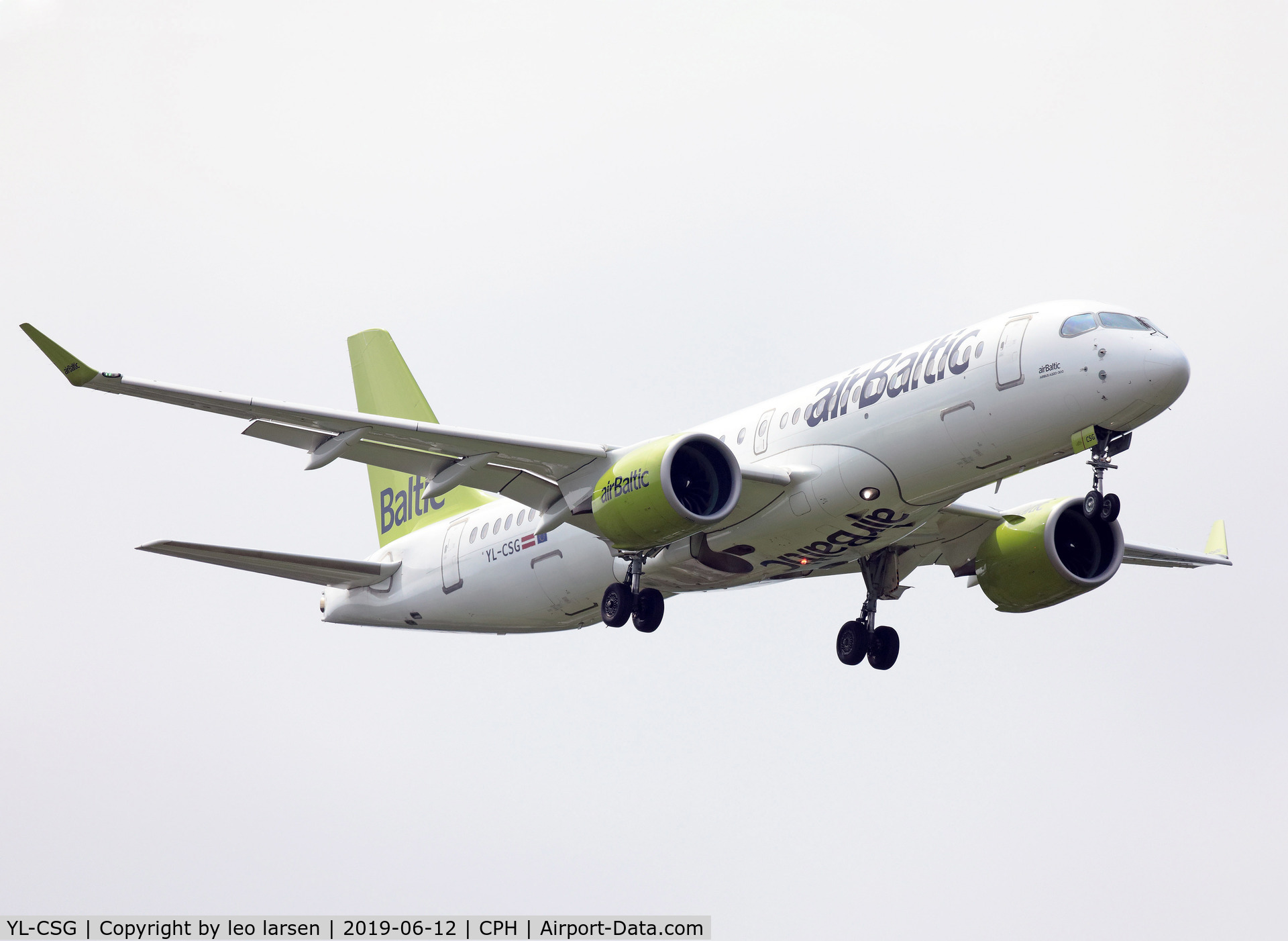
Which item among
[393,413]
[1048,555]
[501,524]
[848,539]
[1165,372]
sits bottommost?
[848,539]

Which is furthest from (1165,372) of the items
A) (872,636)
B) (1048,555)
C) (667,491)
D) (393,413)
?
(393,413)

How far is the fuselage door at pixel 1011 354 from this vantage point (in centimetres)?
2492

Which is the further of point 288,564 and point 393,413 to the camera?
point 393,413

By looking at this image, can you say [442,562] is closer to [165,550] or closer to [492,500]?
[492,500]

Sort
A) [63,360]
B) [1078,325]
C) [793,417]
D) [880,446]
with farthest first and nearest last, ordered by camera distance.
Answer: [793,417]
[880,446]
[1078,325]
[63,360]

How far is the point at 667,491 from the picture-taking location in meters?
26.4

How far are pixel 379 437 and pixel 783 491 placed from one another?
6.79 m

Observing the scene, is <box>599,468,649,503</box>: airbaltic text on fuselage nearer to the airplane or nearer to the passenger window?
the airplane

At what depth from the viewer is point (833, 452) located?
26.6m

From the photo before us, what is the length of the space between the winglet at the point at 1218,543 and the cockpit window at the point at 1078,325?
497 inches

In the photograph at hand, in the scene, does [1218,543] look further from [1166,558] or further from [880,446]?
[880,446]

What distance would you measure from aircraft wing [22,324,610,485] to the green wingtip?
0.05 feet

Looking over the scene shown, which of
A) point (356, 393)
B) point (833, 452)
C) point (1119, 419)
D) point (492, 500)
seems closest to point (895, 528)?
point (833, 452)

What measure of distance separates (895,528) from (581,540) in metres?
6.19
